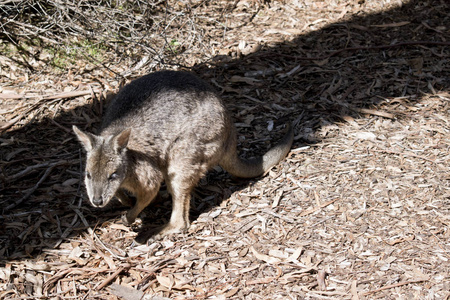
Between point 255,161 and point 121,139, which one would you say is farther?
point 255,161

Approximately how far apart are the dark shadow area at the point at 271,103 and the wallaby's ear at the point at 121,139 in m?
0.83

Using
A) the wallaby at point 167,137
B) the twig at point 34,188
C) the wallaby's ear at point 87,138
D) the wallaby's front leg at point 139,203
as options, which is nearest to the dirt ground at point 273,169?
the twig at point 34,188

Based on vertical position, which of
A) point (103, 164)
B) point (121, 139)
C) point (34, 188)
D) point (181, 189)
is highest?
point (121, 139)

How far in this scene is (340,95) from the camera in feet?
17.2

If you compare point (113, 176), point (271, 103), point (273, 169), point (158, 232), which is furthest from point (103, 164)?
point (271, 103)

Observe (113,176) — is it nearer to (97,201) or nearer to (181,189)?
(97,201)

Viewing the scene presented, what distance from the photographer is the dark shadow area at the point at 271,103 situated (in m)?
4.07

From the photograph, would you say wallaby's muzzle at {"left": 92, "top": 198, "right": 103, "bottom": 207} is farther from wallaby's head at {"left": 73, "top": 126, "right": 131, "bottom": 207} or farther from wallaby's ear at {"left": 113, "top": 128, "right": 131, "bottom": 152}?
wallaby's ear at {"left": 113, "top": 128, "right": 131, "bottom": 152}

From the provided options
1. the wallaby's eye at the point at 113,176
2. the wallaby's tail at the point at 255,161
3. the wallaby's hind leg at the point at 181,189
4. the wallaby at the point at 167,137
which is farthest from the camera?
the wallaby's tail at the point at 255,161

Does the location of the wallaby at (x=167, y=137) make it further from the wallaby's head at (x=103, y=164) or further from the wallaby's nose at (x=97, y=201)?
the wallaby's nose at (x=97, y=201)

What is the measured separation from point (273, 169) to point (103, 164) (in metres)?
1.66

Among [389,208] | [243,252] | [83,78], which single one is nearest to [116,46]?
[83,78]

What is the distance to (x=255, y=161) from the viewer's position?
14.2 feet

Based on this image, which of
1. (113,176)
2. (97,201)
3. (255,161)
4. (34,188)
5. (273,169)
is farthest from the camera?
(273,169)
